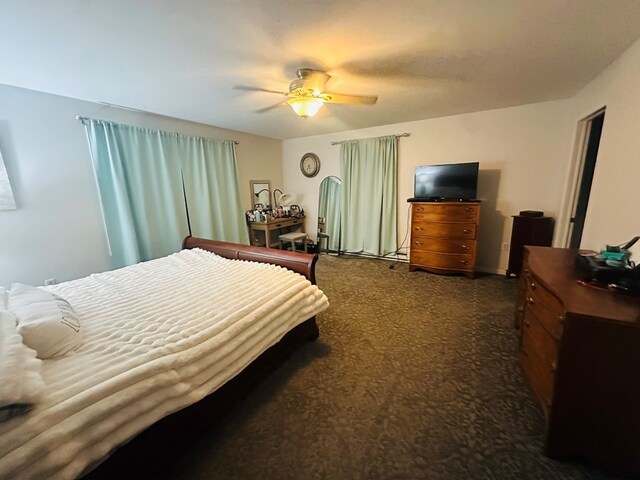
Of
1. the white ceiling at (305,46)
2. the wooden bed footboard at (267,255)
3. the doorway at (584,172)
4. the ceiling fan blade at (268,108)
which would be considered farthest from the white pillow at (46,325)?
the doorway at (584,172)

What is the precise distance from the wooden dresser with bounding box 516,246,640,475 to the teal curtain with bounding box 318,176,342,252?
146 inches

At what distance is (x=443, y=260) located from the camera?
3.54 m

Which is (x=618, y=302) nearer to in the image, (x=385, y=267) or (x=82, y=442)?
(x=82, y=442)

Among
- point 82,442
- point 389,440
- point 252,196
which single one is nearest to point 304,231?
point 252,196

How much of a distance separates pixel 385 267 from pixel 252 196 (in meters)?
2.64

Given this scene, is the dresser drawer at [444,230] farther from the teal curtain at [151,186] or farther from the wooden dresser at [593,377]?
the teal curtain at [151,186]

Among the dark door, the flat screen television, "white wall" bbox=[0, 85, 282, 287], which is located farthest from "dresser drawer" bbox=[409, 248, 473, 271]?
"white wall" bbox=[0, 85, 282, 287]

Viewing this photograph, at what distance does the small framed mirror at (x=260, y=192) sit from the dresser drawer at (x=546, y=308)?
4.09 meters

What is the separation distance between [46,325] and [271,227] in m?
3.43

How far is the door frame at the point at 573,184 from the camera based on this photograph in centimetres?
277

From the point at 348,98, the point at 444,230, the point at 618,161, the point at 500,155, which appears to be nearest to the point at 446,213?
the point at 444,230

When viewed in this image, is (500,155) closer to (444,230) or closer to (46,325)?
(444,230)

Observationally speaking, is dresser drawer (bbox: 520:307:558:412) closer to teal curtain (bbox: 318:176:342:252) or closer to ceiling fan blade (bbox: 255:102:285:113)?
ceiling fan blade (bbox: 255:102:285:113)

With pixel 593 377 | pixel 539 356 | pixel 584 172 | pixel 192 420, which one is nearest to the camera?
pixel 593 377
